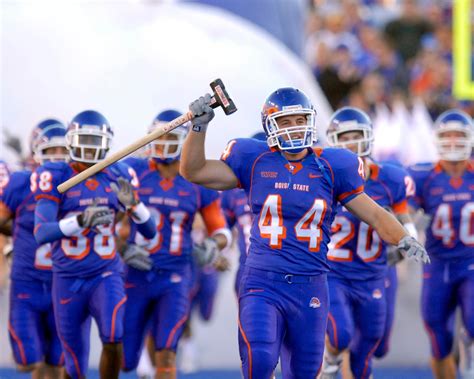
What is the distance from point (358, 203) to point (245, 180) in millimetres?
560

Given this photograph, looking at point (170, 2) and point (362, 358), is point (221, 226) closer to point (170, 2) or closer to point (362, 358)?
point (362, 358)

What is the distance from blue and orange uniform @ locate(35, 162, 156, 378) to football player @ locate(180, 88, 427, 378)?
1.16 meters

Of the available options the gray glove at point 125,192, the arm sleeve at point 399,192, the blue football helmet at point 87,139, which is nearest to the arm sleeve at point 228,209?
the arm sleeve at point 399,192

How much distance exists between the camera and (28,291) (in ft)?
22.5

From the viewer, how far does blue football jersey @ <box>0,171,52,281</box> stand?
6812mm

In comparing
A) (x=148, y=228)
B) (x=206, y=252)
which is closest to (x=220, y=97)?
(x=148, y=228)

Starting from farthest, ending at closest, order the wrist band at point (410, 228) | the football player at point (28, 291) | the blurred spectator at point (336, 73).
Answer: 1. the blurred spectator at point (336, 73)
2. the football player at point (28, 291)
3. the wrist band at point (410, 228)

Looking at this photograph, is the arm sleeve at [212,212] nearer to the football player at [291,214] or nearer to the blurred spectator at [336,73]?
the football player at [291,214]

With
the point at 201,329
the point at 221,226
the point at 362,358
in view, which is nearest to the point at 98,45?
the point at 201,329

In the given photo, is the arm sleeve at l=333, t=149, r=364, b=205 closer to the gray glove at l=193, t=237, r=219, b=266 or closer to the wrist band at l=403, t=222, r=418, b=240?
the wrist band at l=403, t=222, r=418, b=240

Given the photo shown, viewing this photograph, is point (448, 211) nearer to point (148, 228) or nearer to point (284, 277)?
point (148, 228)

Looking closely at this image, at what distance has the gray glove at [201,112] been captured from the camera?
5191 millimetres

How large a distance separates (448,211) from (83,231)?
2.44 m

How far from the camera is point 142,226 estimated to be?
6.48 m
